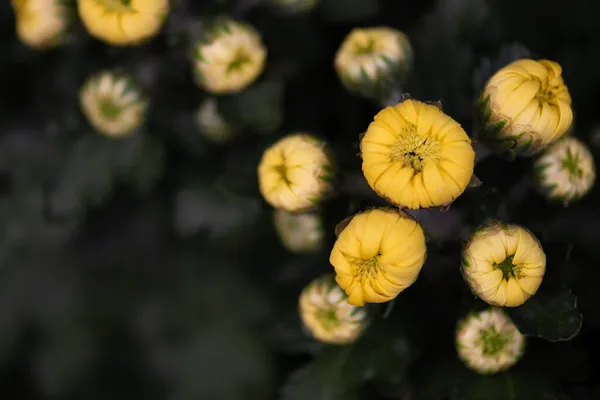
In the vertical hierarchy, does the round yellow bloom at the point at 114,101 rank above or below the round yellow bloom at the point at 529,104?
below

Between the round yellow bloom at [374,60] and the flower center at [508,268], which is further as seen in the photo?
the round yellow bloom at [374,60]

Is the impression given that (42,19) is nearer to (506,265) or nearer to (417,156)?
(417,156)

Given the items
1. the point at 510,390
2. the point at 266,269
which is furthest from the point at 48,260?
the point at 510,390

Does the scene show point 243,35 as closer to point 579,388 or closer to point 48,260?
point 579,388

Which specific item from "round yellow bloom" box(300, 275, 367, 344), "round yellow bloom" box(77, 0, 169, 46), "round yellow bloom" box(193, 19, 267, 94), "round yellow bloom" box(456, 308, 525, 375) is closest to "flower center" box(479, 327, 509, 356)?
"round yellow bloom" box(456, 308, 525, 375)

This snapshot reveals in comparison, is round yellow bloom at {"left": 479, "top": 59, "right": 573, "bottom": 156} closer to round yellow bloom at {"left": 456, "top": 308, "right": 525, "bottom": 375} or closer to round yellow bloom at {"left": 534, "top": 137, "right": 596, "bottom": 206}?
round yellow bloom at {"left": 534, "top": 137, "right": 596, "bottom": 206}

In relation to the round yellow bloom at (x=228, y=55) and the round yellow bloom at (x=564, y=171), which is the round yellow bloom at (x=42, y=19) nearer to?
the round yellow bloom at (x=228, y=55)

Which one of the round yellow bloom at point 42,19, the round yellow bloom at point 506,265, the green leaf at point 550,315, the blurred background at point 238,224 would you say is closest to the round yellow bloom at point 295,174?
the blurred background at point 238,224
